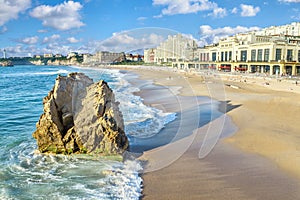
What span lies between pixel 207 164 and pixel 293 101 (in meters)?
17.3

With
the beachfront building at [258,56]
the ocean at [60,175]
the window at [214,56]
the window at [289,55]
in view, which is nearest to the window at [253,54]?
the beachfront building at [258,56]

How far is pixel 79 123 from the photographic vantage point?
10.1m

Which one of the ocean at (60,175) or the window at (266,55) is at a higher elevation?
the window at (266,55)

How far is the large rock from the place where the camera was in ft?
32.4

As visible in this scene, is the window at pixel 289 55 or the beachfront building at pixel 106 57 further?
the window at pixel 289 55

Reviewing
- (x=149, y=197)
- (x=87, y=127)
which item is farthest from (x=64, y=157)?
(x=149, y=197)

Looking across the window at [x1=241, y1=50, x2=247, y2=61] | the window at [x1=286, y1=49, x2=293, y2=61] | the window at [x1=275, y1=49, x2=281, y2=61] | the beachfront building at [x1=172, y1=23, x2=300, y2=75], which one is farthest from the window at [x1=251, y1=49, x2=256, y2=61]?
the window at [x1=286, y1=49, x2=293, y2=61]

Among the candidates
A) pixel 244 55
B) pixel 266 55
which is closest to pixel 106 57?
pixel 266 55

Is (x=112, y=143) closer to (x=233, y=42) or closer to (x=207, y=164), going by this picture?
(x=207, y=164)

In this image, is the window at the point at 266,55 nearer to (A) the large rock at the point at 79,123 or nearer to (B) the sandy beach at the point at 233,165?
(B) the sandy beach at the point at 233,165

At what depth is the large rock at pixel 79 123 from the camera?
9891 mm

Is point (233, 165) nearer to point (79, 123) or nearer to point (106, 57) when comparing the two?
point (79, 123)

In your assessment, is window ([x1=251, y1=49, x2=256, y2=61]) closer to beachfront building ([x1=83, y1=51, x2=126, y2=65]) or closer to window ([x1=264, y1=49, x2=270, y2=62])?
window ([x1=264, y1=49, x2=270, y2=62])

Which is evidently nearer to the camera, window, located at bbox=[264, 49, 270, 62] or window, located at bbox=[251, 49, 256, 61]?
window, located at bbox=[264, 49, 270, 62]
